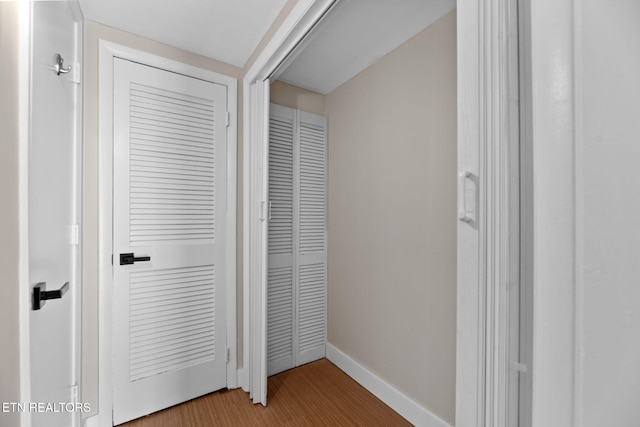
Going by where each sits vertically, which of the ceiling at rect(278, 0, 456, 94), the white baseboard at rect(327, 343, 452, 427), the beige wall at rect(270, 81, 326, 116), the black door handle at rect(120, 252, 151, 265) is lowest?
the white baseboard at rect(327, 343, 452, 427)

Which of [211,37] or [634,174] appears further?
[211,37]

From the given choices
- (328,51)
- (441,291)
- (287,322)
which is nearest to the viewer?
(441,291)

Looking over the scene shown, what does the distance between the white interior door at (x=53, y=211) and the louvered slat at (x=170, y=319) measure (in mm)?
317

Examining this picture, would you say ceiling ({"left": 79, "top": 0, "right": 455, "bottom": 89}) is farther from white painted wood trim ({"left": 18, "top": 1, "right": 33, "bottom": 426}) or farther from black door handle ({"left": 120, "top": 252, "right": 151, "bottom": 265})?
black door handle ({"left": 120, "top": 252, "right": 151, "bottom": 265})

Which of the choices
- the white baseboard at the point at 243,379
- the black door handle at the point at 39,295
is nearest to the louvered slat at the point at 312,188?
the white baseboard at the point at 243,379

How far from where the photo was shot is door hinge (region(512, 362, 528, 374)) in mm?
532

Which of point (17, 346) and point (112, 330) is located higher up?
point (17, 346)

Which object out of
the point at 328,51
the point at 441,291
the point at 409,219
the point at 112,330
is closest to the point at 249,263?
the point at 112,330

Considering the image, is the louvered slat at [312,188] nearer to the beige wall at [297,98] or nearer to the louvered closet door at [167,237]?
the beige wall at [297,98]

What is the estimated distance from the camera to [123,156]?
164 cm

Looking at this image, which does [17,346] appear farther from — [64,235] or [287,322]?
[287,322]

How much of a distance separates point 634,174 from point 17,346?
146 cm

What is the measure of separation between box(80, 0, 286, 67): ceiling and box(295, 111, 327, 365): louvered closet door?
79 centimetres

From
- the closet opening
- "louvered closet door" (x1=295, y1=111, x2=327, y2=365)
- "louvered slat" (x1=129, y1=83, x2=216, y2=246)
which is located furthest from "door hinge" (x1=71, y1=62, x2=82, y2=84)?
"louvered closet door" (x1=295, y1=111, x2=327, y2=365)
